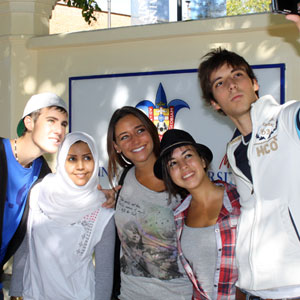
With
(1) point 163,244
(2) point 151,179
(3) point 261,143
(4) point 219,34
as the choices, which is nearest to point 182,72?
(4) point 219,34

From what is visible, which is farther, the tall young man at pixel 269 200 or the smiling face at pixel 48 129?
the smiling face at pixel 48 129

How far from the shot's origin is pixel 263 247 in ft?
7.32

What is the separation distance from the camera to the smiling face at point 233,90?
2.55 meters

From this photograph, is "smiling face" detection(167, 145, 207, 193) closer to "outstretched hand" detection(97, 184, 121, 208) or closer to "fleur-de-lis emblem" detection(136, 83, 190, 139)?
"outstretched hand" detection(97, 184, 121, 208)

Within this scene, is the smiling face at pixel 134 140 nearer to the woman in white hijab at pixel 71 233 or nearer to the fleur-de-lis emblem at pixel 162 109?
the woman in white hijab at pixel 71 233

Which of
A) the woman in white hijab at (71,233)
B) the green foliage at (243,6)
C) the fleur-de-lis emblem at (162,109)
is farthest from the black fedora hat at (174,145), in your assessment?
the green foliage at (243,6)

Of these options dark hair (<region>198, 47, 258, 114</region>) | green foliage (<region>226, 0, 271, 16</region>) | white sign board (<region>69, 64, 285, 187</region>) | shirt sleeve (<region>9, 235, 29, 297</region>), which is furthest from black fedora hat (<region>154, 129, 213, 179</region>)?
green foliage (<region>226, 0, 271, 16</region>)

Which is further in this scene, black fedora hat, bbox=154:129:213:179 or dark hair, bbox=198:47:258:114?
black fedora hat, bbox=154:129:213:179

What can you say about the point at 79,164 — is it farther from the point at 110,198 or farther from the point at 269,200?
the point at 269,200

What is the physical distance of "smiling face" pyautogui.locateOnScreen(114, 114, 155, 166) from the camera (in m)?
3.15

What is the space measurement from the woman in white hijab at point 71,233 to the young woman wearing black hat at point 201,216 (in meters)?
0.47

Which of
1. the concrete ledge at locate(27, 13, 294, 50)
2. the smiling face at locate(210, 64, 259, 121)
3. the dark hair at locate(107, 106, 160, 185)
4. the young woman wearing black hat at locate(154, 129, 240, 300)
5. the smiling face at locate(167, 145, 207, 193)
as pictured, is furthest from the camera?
the concrete ledge at locate(27, 13, 294, 50)

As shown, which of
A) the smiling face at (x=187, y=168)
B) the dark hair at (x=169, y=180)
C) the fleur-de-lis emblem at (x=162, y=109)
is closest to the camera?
the smiling face at (x=187, y=168)

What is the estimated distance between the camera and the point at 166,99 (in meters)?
4.94
